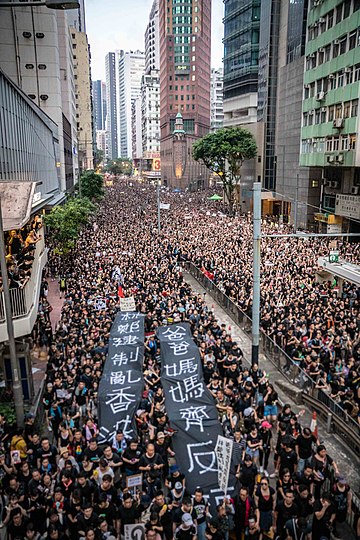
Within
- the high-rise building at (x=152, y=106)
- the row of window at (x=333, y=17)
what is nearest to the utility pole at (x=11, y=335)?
the row of window at (x=333, y=17)

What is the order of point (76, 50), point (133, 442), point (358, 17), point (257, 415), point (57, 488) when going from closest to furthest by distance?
point (57, 488) < point (133, 442) < point (257, 415) < point (358, 17) < point (76, 50)

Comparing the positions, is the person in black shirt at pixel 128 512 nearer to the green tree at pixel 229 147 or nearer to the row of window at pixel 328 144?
the row of window at pixel 328 144

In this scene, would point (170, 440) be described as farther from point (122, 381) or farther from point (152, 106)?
point (152, 106)

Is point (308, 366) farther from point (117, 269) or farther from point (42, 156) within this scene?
point (42, 156)

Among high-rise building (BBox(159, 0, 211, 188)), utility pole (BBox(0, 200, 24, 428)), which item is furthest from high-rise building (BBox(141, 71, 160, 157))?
utility pole (BBox(0, 200, 24, 428))

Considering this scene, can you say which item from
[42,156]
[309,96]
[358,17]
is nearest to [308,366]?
[42,156]

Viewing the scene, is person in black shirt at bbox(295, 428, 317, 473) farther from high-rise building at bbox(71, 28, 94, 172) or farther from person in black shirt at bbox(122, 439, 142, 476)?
high-rise building at bbox(71, 28, 94, 172)
